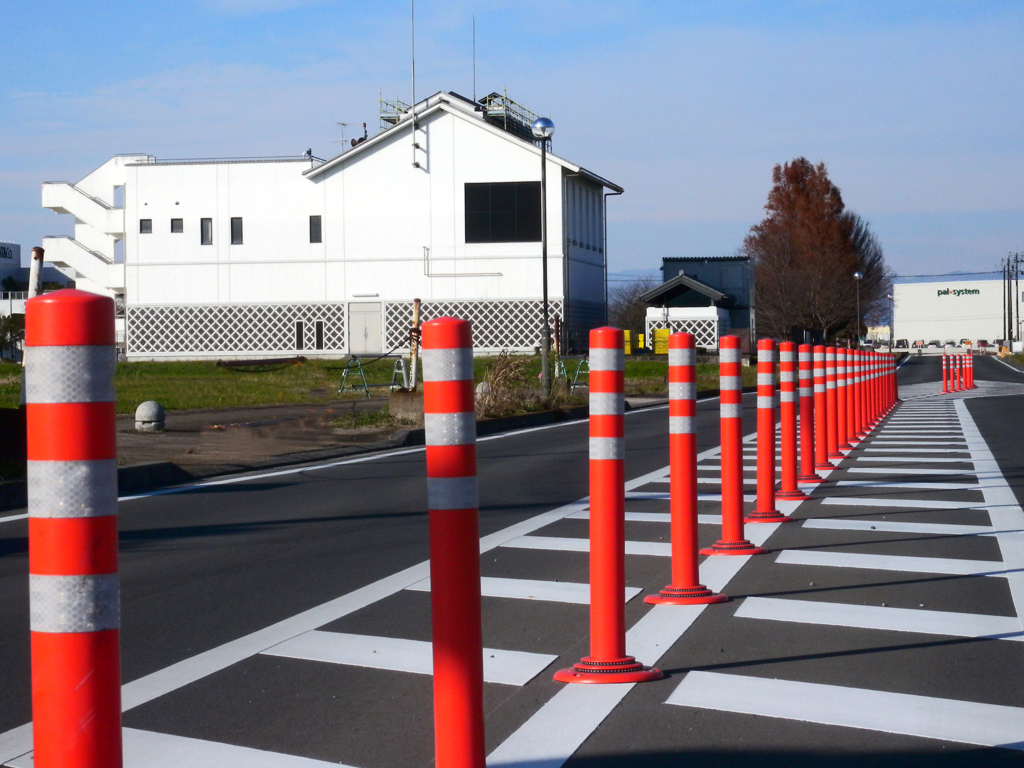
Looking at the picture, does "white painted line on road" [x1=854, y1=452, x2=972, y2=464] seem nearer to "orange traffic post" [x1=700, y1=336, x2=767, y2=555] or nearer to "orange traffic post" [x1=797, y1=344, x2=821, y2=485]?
"orange traffic post" [x1=797, y1=344, x2=821, y2=485]

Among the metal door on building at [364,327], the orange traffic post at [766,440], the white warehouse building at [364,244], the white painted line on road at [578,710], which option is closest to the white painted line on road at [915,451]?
the orange traffic post at [766,440]

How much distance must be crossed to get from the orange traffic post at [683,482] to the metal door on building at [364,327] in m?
45.9

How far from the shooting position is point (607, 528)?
4.58 m

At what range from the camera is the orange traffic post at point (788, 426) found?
30.8 feet

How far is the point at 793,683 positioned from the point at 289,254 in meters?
49.0

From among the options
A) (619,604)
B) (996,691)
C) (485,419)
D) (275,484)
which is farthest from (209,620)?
(485,419)

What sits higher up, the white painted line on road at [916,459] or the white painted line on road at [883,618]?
the white painted line on road at [883,618]

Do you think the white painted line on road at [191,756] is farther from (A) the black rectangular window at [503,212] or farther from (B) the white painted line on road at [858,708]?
(A) the black rectangular window at [503,212]

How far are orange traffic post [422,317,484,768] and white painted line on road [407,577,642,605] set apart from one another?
118 inches

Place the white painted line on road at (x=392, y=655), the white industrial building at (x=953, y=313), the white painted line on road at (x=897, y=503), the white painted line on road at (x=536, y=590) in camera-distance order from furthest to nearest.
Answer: the white industrial building at (x=953, y=313), the white painted line on road at (x=897, y=503), the white painted line on road at (x=536, y=590), the white painted line on road at (x=392, y=655)

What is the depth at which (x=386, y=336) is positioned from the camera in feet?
169

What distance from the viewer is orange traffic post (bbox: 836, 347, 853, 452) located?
13.7 meters

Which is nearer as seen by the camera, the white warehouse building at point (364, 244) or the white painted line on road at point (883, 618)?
the white painted line on road at point (883, 618)

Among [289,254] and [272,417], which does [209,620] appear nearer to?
[272,417]
